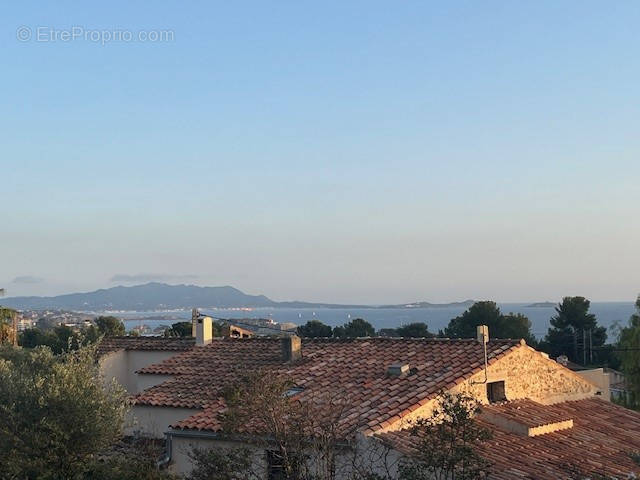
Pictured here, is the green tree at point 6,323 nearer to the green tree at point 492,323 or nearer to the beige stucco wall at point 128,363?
the beige stucco wall at point 128,363

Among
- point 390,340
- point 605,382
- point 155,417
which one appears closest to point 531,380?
point 390,340

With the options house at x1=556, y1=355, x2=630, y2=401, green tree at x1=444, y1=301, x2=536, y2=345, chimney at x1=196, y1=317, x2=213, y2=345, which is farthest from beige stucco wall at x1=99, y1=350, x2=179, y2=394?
green tree at x1=444, y1=301, x2=536, y2=345

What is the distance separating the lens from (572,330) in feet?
206

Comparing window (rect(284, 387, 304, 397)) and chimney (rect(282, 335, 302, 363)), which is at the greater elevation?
chimney (rect(282, 335, 302, 363))

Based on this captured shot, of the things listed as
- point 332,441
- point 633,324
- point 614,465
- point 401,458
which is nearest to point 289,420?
point 332,441

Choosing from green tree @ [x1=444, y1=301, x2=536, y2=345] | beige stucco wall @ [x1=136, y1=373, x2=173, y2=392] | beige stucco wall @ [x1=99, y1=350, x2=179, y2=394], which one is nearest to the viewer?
beige stucco wall @ [x1=136, y1=373, x2=173, y2=392]

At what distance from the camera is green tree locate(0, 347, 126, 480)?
1177cm

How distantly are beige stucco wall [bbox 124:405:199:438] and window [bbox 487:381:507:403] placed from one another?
268 inches

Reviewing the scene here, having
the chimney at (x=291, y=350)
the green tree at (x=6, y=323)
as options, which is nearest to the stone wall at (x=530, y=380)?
the chimney at (x=291, y=350)

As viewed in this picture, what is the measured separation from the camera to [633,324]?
3719 cm

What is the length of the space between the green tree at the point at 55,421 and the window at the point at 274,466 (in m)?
2.53

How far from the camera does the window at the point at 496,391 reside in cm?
1788

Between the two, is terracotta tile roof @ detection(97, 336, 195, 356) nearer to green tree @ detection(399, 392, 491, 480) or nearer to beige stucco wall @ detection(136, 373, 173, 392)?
beige stucco wall @ detection(136, 373, 173, 392)

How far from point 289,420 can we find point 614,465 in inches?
279
